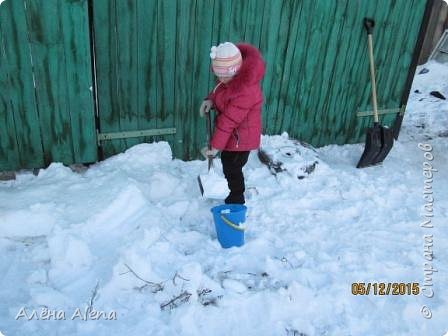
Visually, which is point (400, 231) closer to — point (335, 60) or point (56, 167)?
point (335, 60)

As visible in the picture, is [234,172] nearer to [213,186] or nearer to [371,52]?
[213,186]

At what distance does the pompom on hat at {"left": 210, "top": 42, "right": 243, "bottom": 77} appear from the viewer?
278cm

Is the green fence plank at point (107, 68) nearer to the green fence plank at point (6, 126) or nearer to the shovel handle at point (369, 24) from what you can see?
the green fence plank at point (6, 126)

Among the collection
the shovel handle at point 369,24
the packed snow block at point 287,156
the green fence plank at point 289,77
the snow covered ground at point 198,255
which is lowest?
the snow covered ground at point 198,255

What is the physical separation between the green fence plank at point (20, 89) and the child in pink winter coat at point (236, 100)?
1.43m

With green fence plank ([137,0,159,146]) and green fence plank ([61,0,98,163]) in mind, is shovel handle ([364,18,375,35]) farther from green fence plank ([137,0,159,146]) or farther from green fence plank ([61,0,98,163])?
green fence plank ([61,0,98,163])

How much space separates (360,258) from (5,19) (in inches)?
122

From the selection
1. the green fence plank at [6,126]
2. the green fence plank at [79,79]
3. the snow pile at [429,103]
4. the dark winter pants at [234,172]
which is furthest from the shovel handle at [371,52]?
the green fence plank at [6,126]

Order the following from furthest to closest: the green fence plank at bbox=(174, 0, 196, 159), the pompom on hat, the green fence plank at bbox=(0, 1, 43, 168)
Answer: the green fence plank at bbox=(174, 0, 196, 159) < the green fence plank at bbox=(0, 1, 43, 168) < the pompom on hat

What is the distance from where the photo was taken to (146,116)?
388 centimetres

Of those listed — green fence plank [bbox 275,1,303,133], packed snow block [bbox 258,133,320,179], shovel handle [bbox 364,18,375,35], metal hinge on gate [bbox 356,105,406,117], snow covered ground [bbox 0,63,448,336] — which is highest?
shovel handle [bbox 364,18,375,35]
